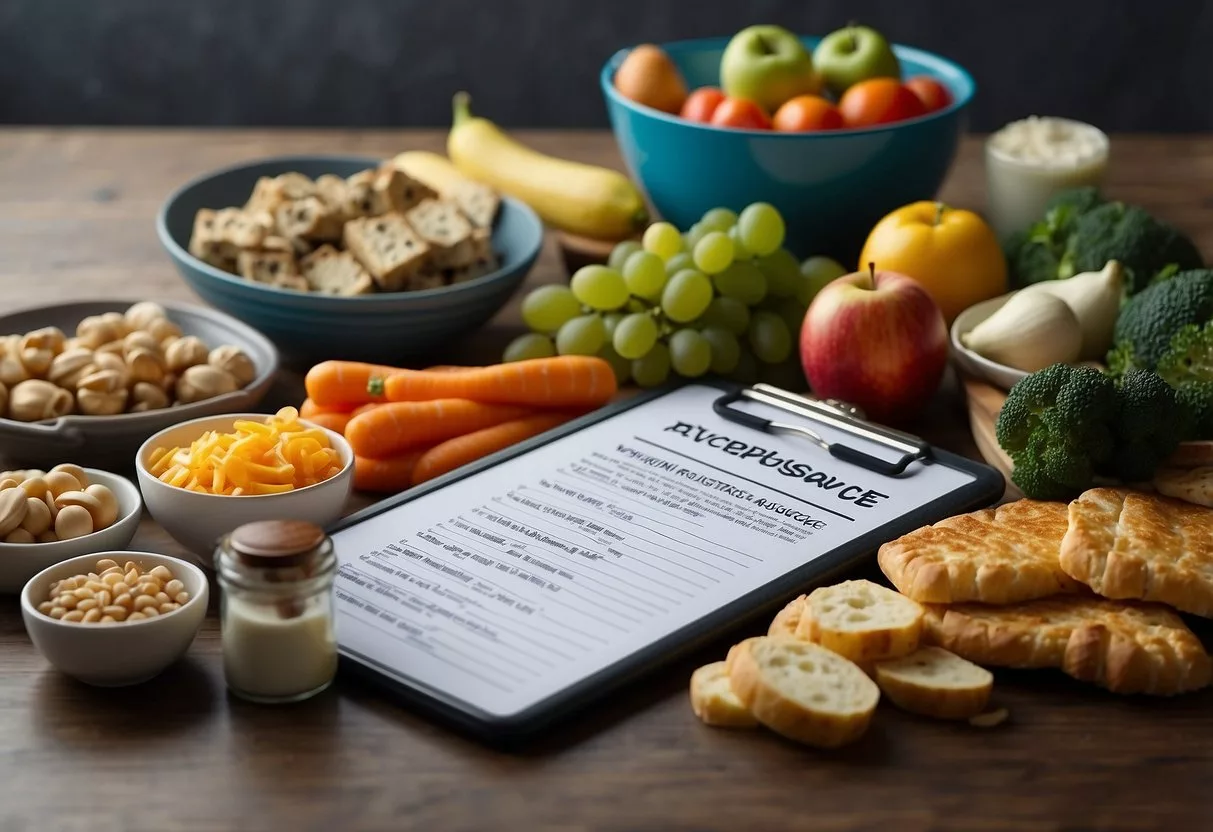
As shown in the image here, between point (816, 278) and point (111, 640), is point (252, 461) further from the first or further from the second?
point (816, 278)

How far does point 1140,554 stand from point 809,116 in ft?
3.02

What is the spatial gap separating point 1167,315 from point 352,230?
0.98 metres

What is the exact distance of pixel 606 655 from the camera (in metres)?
1.14

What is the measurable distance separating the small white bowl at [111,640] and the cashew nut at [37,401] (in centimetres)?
35

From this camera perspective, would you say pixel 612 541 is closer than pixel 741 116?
Yes

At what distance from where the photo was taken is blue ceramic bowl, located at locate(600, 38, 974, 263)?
6.25 ft

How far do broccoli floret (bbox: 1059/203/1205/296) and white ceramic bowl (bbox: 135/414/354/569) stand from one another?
1.04 m

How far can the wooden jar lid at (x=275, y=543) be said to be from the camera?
1.05 metres

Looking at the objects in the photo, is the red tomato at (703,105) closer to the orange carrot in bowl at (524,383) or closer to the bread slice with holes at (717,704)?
the orange carrot in bowl at (524,383)

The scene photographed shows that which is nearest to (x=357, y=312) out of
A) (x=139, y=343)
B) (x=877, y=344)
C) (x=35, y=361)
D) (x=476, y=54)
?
(x=139, y=343)

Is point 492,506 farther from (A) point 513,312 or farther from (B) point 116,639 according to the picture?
(A) point 513,312

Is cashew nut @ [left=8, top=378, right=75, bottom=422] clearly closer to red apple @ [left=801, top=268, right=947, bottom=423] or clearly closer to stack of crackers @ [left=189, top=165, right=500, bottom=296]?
stack of crackers @ [left=189, top=165, right=500, bottom=296]

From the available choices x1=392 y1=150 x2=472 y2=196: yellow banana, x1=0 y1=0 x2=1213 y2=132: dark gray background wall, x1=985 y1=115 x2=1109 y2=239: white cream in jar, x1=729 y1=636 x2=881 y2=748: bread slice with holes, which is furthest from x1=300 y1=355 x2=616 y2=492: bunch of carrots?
x1=0 y1=0 x2=1213 y2=132: dark gray background wall

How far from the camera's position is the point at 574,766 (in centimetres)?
105
